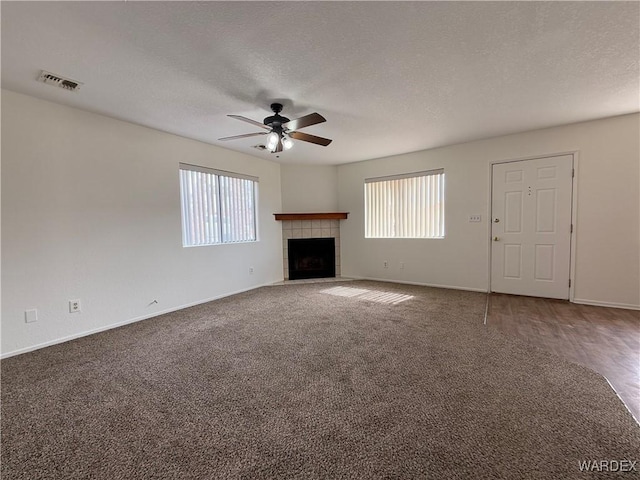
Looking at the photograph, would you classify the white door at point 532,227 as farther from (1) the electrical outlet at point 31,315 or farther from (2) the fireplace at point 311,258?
(1) the electrical outlet at point 31,315

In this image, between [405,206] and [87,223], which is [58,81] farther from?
[405,206]

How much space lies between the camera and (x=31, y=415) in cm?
162

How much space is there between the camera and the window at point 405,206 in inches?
180

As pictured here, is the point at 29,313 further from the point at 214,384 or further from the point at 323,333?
the point at 323,333

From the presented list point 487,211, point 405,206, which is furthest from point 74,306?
point 487,211

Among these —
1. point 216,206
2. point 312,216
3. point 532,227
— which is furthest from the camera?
point 312,216

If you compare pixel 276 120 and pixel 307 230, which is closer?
pixel 276 120

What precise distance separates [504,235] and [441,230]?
878 millimetres

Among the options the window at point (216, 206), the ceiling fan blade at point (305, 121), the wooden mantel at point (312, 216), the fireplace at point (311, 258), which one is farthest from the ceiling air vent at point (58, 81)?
the fireplace at point (311, 258)

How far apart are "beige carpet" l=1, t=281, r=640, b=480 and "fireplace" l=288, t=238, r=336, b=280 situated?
2.73 metres

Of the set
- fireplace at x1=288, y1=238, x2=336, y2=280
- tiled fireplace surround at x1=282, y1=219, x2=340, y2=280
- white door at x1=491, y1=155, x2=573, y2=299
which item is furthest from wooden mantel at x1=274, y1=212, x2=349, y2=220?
white door at x1=491, y1=155, x2=573, y2=299

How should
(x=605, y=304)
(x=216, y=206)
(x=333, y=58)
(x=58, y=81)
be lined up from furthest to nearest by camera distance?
(x=216, y=206) → (x=605, y=304) → (x=58, y=81) → (x=333, y=58)

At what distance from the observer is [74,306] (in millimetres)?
2766

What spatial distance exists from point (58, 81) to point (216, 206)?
2.29 meters
